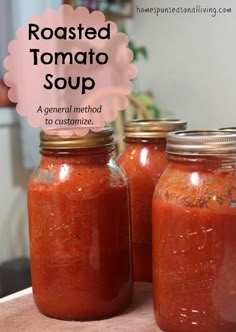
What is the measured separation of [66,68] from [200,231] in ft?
0.76

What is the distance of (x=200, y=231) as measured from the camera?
1.85 feet

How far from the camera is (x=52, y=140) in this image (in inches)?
24.7

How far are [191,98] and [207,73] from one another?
0.69 ft

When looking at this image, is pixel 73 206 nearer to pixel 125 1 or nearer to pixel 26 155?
pixel 125 1

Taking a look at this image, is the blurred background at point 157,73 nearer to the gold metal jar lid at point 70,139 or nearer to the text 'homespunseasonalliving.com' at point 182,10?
the text 'homespunseasonalliving.com' at point 182,10

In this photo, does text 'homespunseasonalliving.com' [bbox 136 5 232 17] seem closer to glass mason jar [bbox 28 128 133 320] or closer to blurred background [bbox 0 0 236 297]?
blurred background [bbox 0 0 236 297]

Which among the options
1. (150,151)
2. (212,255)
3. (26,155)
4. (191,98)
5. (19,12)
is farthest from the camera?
(26,155)

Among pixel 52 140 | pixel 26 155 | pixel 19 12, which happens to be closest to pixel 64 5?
pixel 52 140

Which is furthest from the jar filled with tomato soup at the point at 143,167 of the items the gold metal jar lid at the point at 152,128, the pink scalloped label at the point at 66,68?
the pink scalloped label at the point at 66,68

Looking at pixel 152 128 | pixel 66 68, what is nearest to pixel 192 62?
pixel 152 128

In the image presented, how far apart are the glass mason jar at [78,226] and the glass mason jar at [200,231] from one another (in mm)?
73

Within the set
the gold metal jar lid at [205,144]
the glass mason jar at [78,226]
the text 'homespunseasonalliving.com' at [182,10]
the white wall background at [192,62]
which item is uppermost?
the text 'homespunseasonalliving.com' at [182,10]

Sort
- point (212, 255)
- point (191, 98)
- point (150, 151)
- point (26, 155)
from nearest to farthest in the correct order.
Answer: point (212, 255)
point (150, 151)
point (191, 98)
point (26, 155)

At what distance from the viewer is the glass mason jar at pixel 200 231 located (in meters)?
0.56
